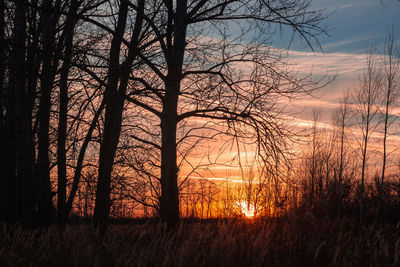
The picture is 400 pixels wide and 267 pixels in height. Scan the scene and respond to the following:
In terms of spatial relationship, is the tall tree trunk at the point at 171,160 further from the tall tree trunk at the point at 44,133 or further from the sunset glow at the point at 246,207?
the sunset glow at the point at 246,207

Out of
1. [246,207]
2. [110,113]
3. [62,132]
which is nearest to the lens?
[110,113]

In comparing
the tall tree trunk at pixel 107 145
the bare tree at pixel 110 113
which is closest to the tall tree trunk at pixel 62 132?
the bare tree at pixel 110 113

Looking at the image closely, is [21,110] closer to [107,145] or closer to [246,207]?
[107,145]

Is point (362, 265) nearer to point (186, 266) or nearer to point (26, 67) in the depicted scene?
point (186, 266)

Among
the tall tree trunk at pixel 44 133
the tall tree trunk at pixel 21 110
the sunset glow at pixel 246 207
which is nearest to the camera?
the tall tree trunk at pixel 21 110

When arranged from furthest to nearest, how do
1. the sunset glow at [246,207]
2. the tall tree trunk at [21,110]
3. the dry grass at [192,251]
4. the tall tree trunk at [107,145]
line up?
the sunset glow at [246,207]
the tall tree trunk at [107,145]
the tall tree trunk at [21,110]
the dry grass at [192,251]

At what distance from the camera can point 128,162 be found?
10969mm

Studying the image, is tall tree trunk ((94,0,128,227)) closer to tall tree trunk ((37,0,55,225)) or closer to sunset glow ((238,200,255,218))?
tall tree trunk ((37,0,55,225))

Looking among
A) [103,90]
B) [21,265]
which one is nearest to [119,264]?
[21,265]

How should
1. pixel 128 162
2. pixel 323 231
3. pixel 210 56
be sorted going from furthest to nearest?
pixel 128 162, pixel 210 56, pixel 323 231

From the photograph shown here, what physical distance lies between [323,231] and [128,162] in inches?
246

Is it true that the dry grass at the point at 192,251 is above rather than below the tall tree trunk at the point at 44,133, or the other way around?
below

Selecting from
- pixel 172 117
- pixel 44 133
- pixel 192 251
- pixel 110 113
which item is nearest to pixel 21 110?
pixel 44 133

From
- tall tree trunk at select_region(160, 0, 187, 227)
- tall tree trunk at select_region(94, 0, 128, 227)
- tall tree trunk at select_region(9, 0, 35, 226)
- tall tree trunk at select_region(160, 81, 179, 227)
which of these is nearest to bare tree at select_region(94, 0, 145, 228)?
tall tree trunk at select_region(94, 0, 128, 227)
